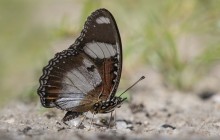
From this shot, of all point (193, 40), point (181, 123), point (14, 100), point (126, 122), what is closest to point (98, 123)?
point (126, 122)

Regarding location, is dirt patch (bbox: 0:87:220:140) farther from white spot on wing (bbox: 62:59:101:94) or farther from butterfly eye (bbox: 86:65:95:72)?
butterfly eye (bbox: 86:65:95:72)

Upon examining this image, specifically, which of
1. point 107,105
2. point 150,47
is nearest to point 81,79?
point 107,105

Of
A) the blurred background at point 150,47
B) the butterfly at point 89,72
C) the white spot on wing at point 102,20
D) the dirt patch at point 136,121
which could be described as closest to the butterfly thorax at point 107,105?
the butterfly at point 89,72

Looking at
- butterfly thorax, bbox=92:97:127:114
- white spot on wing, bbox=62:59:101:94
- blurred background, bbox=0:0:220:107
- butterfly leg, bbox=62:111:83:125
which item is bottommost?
butterfly leg, bbox=62:111:83:125

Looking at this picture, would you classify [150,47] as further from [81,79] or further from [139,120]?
[81,79]

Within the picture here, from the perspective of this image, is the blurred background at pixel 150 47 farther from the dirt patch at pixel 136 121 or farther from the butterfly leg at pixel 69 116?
the butterfly leg at pixel 69 116

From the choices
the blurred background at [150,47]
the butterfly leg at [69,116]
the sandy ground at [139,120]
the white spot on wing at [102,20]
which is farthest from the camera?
the blurred background at [150,47]

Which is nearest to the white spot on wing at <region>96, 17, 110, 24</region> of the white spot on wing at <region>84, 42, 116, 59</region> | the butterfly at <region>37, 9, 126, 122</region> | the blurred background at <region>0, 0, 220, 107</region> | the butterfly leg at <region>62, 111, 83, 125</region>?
the butterfly at <region>37, 9, 126, 122</region>
